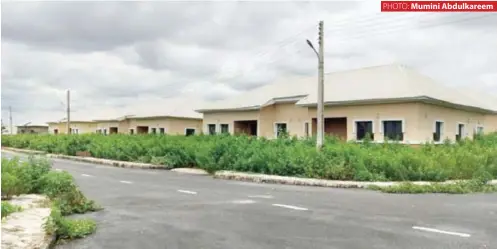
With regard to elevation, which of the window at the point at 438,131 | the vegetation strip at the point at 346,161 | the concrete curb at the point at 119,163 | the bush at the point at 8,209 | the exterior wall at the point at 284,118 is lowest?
the bush at the point at 8,209

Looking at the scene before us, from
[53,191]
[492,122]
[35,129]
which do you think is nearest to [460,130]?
[492,122]

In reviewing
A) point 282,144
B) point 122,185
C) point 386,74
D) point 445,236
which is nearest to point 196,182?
point 122,185

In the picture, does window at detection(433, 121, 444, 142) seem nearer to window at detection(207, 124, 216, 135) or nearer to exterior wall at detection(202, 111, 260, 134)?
exterior wall at detection(202, 111, 260, 134)

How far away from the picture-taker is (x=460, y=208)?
11273 millimetres

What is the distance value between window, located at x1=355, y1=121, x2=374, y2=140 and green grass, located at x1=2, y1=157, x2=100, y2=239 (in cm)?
1759

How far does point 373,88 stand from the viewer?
2738 cm

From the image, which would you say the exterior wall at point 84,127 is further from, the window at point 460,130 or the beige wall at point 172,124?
the window at point 460,130

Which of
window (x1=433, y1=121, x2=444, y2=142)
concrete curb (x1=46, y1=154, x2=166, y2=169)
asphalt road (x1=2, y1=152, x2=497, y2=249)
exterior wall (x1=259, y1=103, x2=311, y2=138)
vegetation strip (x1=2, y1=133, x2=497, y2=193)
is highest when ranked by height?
exterior wall (x1=259, y1=103, x2=311, y2=138)

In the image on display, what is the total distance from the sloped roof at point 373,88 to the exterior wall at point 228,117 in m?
0.70

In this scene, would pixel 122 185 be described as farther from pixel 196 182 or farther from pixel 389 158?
pixel 389 158

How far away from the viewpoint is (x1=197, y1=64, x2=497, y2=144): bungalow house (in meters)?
25.3

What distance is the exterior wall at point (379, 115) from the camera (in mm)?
25016

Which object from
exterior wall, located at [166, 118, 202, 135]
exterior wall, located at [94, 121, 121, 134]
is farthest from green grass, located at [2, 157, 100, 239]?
exterior wall, located at [94, 121, 121, 134]

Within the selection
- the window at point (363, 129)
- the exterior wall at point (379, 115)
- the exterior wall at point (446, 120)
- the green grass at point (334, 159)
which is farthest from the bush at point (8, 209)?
the window at point (363, 129)
